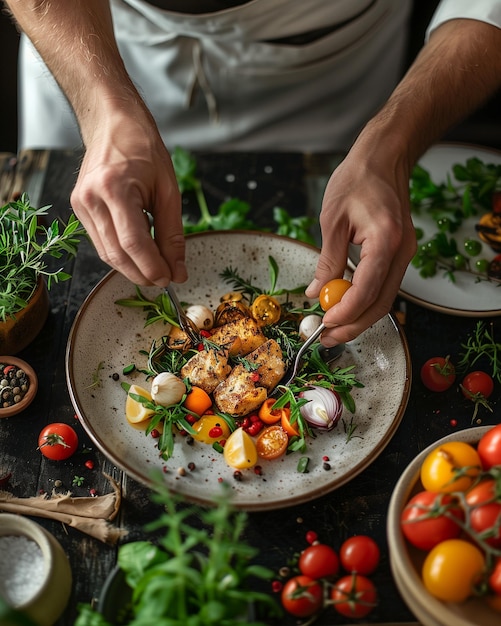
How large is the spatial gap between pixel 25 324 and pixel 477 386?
102cm

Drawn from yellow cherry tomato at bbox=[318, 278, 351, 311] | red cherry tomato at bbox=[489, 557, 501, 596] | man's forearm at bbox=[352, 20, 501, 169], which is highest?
man's forearm at bbox=[352, 20, 501, 169]

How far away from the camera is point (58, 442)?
1.40 metres

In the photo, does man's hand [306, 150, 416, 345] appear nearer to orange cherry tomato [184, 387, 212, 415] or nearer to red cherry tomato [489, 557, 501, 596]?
orange cherry tomato [184, 387, 212, 415]

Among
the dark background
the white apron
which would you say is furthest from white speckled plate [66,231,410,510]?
the dark background

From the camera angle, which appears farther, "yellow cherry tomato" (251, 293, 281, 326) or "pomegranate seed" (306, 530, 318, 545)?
"yellow cherry tomato" (251, 293, 281, 326)

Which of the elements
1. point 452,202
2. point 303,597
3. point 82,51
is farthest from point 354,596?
point 82,51

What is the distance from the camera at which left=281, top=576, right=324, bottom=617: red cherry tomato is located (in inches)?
46.0

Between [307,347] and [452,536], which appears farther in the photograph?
[307,347]

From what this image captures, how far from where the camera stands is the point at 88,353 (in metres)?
1.48

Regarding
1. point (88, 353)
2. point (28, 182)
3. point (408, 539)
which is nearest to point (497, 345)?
point (408, 539)

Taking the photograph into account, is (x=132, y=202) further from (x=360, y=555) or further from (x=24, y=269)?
(x=360, y=555)

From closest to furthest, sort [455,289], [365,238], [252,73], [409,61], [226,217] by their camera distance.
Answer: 1. [365,238]
2. [455,289]
3. [226,217]
4. [252,73]
5. [409,61]

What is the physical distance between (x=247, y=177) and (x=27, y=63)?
87 centimetres

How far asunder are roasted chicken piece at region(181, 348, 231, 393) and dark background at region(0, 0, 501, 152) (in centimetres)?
184
